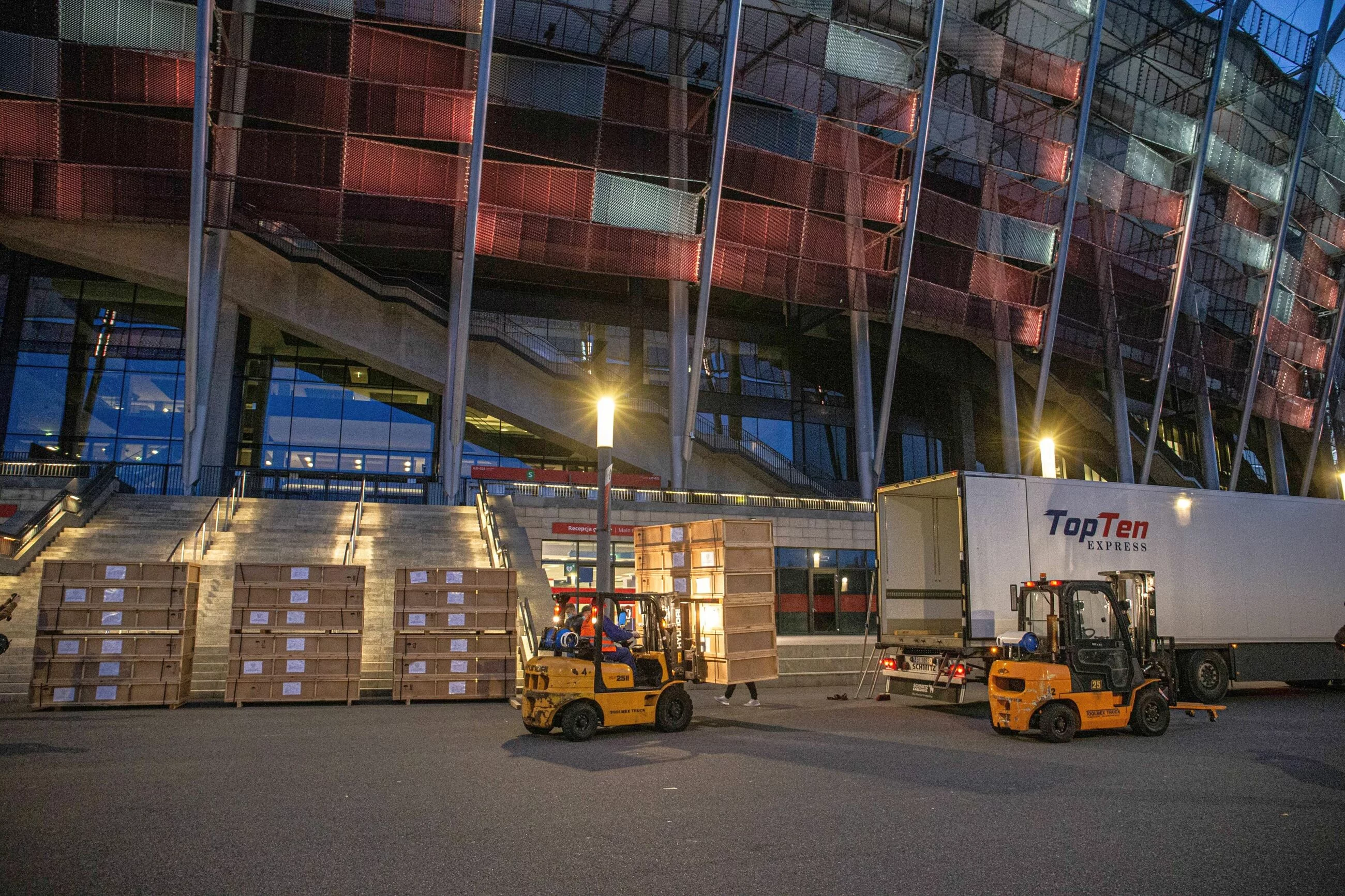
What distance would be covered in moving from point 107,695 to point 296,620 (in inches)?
110

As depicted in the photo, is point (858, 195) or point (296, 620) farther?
point (858, 195)

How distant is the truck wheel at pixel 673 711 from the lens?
1198cm

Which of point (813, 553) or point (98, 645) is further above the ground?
point (813, 553)

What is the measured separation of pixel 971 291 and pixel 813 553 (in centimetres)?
1378

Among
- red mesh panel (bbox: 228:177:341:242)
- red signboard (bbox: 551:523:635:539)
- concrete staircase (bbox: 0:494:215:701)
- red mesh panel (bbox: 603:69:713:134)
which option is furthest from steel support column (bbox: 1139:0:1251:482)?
concrete staircase (bbox: 0:494:215:701)

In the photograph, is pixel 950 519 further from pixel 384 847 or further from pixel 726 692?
pixel 384 847

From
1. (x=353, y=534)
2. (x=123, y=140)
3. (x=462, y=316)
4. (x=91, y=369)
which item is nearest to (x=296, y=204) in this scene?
(x=123, y=140)

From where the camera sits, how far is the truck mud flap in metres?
13.2

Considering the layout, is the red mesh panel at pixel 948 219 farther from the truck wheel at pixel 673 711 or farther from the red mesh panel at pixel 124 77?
the truck wheel at pixel 673 711

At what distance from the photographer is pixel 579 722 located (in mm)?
11312

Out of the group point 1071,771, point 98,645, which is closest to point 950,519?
point 1071,771

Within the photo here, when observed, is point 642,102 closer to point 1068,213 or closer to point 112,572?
point 1068,213

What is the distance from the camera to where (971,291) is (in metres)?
35.8

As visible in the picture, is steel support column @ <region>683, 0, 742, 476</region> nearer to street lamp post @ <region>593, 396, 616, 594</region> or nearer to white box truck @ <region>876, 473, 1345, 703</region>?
white box truck @ <region>876, 473, 1345, 703</region>
